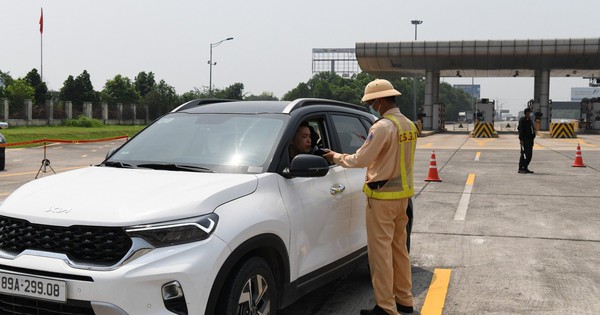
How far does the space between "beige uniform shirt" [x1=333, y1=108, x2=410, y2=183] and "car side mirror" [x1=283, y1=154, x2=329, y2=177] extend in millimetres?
368

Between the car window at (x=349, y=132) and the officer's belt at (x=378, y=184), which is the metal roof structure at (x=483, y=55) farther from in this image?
the officer's belt at (x=378, y=184)

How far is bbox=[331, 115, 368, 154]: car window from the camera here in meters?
5.29

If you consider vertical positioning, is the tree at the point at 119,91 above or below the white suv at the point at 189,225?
above

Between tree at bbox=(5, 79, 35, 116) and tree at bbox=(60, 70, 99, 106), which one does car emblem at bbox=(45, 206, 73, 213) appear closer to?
tree at bbox=(5, 79, 35, 116)

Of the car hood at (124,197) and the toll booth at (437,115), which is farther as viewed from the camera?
the toll booth at (437,115)

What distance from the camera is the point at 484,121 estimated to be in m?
46.2

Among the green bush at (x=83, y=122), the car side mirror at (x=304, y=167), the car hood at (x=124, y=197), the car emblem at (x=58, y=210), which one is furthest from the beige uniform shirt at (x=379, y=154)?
the green bush at (x=83, y=122)

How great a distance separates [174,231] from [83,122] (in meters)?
52.2

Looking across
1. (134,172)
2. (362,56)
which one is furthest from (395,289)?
(362,56)

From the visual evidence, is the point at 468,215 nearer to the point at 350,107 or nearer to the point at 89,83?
the point at 350,107

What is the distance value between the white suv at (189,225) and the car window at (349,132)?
39 centimetres

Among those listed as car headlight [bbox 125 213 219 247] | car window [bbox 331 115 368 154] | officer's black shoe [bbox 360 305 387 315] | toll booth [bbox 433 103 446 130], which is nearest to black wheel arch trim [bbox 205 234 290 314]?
car headlight [bbox 125 213 219 247]

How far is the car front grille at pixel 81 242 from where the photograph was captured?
10.3 feet

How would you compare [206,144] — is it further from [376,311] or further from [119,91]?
[119,91]
